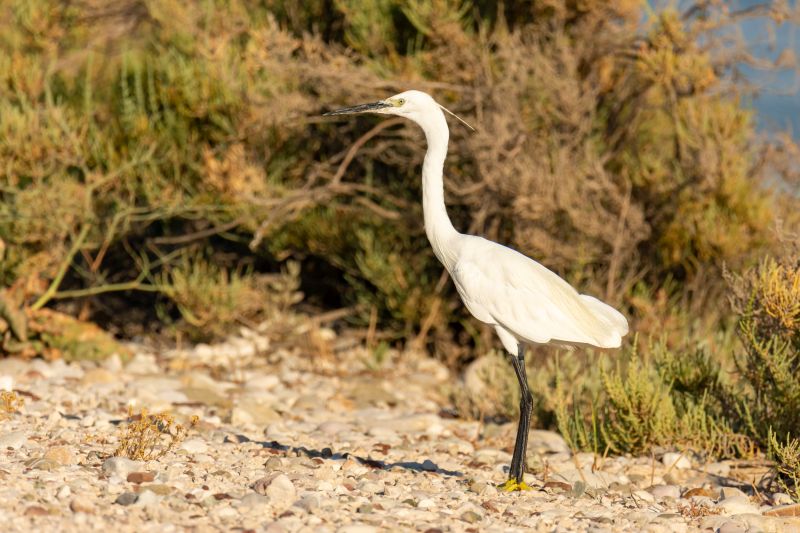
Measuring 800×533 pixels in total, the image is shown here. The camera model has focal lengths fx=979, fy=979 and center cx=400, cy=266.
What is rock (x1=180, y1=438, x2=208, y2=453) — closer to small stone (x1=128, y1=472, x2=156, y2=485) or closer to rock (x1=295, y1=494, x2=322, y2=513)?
small stone (x1=128, y1=472, x2=156, y2=485)

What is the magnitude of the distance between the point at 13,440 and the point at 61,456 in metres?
0.48

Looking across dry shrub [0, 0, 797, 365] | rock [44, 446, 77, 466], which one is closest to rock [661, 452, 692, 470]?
dry shrub [0, 0, 797, 365]

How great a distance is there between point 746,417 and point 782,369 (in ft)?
1.52

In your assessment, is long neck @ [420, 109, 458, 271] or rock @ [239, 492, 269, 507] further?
long neck @ [420, 109, 458, 271]

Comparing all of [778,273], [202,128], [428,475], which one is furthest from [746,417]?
[202,128]

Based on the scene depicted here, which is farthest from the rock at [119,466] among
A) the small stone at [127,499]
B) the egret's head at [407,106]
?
the egret's head at [407,106]

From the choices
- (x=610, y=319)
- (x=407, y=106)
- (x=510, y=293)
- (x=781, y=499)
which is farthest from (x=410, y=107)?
(x=781, y=499)

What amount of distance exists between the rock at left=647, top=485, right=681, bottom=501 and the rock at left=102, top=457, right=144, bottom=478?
8.88 feet

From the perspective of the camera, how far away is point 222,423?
676cm

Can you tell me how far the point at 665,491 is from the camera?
211 inches

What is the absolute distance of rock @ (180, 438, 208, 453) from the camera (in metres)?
5.22

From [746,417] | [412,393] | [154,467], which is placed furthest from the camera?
[412,393]

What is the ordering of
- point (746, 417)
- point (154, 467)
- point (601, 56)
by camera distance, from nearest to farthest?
point (154, 467) < point (746, 417) < point (601, 56)

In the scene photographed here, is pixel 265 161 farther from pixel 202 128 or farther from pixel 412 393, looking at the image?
pixel 412 393
